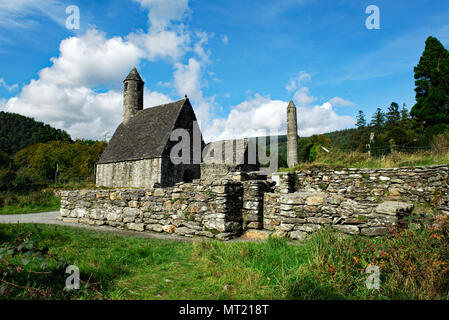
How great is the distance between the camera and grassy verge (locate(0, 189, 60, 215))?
15975 millimetres

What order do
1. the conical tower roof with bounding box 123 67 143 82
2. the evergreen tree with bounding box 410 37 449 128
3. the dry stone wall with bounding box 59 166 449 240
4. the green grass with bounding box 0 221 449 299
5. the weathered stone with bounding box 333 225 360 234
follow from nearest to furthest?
the green grass with bounding box 0 221 449 299
the weathered stone with bounding box 333 225 360 234
the dry stone wall with bounding box 59 166 449 240
the evergreen tree with bounding box 410 37 449 128
the conical tower roof with bounding box 123 67 143 82

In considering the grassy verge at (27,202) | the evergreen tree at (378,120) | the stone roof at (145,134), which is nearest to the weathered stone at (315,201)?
the grassy verge at (27,202)

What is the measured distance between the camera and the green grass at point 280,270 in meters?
3.34

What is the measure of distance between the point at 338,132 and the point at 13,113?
134 m

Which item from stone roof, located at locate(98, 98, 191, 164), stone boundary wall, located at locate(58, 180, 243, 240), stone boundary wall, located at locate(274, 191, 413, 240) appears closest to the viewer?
stone boundary wall, located at locate(274, 191, 413, 240)

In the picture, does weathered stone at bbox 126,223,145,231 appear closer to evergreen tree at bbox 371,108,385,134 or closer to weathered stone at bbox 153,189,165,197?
weathered stone at bbox 153,189,165,197

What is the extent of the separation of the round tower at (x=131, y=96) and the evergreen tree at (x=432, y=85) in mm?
33038

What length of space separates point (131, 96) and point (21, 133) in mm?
82989

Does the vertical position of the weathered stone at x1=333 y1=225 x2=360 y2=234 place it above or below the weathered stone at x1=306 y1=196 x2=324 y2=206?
below

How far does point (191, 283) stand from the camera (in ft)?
12.5

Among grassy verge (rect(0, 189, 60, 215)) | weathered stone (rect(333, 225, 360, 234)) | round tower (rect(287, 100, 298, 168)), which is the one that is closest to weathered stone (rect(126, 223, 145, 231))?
weathered stone (rect(333, 225, 360, 234))

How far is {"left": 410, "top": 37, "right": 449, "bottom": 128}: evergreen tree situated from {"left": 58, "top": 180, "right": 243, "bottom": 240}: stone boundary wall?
101 feet

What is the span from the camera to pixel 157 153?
2281 centimetres
